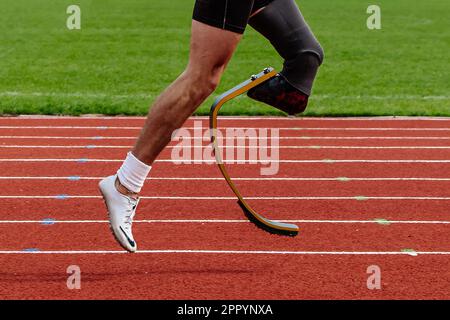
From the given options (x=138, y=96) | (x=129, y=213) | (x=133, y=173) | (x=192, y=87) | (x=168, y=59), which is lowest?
(x=129, y=213)

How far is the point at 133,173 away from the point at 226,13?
0.74 m

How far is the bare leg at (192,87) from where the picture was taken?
352 centimetres

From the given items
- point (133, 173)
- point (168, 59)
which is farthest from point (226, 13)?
point (168, 59)

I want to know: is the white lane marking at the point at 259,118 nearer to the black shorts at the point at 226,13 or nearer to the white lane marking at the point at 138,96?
the white lane marking at the point at 138,96

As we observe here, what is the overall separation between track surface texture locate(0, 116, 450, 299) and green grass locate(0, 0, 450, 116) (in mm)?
2045

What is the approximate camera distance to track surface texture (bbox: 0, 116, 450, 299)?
12.6 ft

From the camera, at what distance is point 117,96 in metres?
11.0

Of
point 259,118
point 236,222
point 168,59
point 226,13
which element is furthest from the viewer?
point 168,59

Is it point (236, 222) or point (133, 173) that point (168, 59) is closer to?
point (236, 222)

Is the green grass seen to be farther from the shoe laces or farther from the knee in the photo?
the knee

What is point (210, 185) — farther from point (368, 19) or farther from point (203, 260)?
point (368, 19)

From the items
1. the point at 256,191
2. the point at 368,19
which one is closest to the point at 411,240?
the point at 256,191

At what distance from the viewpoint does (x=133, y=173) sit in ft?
12.1

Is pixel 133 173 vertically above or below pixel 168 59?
below
